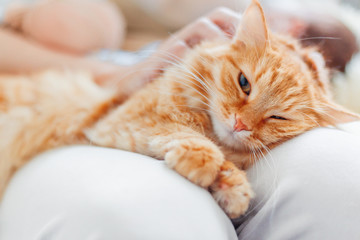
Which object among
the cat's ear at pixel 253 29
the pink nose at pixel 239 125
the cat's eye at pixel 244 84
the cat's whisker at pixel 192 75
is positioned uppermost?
the cat's ear at pixel 253 29

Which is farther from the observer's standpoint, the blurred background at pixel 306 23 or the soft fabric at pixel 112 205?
the blurred background at pixel 306 23

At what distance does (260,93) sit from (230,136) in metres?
0.17

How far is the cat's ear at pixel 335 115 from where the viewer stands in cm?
93

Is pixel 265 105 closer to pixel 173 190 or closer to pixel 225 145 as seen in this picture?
pixel 225 145

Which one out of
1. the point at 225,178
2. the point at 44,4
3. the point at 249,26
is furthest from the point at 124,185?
the point at 44,4

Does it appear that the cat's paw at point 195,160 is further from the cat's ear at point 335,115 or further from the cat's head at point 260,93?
the cat's ear at point 335,115

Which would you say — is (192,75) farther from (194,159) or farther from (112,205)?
(112,205)

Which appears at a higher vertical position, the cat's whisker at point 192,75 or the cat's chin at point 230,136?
the cat's whisker at point 192,75

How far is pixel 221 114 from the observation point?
0.96 meters

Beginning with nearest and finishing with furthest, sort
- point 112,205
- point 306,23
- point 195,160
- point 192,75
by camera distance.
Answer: point 112,205 → point 195,160 → point 192,75 → point 306,23

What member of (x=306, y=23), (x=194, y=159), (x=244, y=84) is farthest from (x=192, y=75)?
(x=306, y=23)

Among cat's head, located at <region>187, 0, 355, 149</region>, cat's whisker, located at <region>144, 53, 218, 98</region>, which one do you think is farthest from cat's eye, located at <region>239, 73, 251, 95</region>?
cat's whisker, located at <region>144, 53, 218, 98</region>

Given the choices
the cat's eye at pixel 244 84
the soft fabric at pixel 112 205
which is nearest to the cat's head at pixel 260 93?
the cat's eye at pixel 244 84

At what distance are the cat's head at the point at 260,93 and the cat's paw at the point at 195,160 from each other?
14cm
